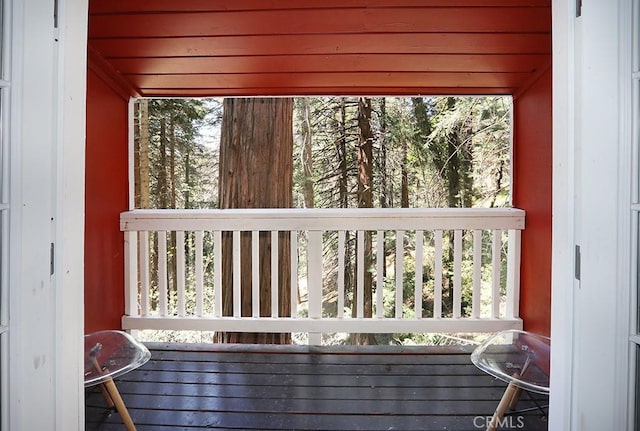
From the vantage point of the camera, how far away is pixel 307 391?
2.10 metres

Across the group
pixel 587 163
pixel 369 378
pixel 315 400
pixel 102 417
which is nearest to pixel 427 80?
pixel 587 163

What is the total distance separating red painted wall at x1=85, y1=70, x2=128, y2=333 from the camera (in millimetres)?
2229

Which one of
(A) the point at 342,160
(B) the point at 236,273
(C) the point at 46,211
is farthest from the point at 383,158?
(C) the point at 46,211

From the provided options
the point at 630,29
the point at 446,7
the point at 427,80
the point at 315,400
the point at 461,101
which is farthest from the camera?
the point at 461,101

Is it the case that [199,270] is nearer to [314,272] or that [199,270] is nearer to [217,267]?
[217,267]

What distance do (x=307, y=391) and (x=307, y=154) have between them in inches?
153

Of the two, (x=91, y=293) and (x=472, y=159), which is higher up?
(x=472, y=159)

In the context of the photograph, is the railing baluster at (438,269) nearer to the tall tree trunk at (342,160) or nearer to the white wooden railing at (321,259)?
the white wooden railing at (321,259)

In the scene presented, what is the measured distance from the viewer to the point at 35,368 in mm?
924

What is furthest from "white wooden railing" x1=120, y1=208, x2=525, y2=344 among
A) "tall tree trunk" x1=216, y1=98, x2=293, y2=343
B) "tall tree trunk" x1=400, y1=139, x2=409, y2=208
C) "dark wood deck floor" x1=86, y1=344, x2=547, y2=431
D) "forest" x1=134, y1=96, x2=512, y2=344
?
"tall tree trunk" x1=400, y1=139, x2=409, y2=208

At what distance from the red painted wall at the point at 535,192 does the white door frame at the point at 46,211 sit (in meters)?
2.36

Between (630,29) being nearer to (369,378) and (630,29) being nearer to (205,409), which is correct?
(369,378)

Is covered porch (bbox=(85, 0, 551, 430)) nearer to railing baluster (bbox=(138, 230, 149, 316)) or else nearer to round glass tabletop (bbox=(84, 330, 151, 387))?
railing baluster (bbox=(138, 230, 149, 316))

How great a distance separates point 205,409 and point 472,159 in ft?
14.8
